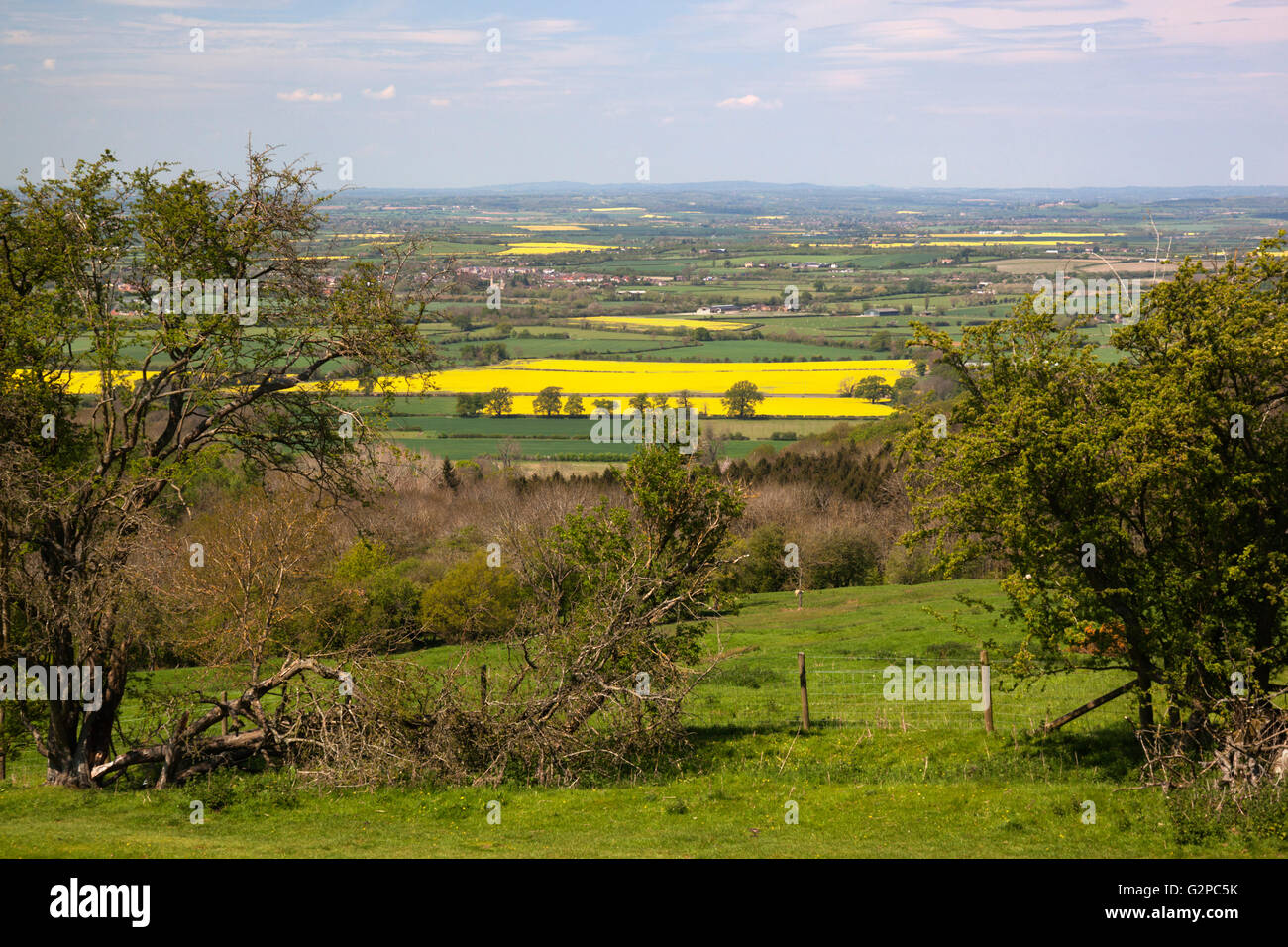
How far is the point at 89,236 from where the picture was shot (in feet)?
62.0

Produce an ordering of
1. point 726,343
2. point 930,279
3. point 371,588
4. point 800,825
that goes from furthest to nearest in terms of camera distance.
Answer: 1. point 930,279
2. point 726,343
3. point 371,588
4. point 800,825

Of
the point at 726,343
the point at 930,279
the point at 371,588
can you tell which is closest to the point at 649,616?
the point at 371,588

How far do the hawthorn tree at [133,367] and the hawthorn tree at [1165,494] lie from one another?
11.2 meters

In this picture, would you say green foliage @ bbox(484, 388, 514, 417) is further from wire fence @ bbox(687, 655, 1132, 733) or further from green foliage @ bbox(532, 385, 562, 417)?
wire fence @ bbox(687, 655, 1132, 733)

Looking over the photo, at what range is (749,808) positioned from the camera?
1598cm

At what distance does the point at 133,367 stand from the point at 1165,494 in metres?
17.5

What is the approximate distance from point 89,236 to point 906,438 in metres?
14.8

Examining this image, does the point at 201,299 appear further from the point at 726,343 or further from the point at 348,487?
the point at 726,343

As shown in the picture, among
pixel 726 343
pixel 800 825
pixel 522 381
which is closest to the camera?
pixel 800 825

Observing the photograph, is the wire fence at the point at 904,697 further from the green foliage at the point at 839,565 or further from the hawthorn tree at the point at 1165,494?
the green foliage at the point at 839,565

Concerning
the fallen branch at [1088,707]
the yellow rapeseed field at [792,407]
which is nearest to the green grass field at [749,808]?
the fallen branch at [1088,707]

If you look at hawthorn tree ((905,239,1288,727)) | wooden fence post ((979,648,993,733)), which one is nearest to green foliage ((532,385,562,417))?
wooden fence post ((979,648,993,733))

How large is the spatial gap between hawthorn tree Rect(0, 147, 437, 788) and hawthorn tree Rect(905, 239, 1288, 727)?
1116cm

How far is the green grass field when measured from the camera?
1352 cm
